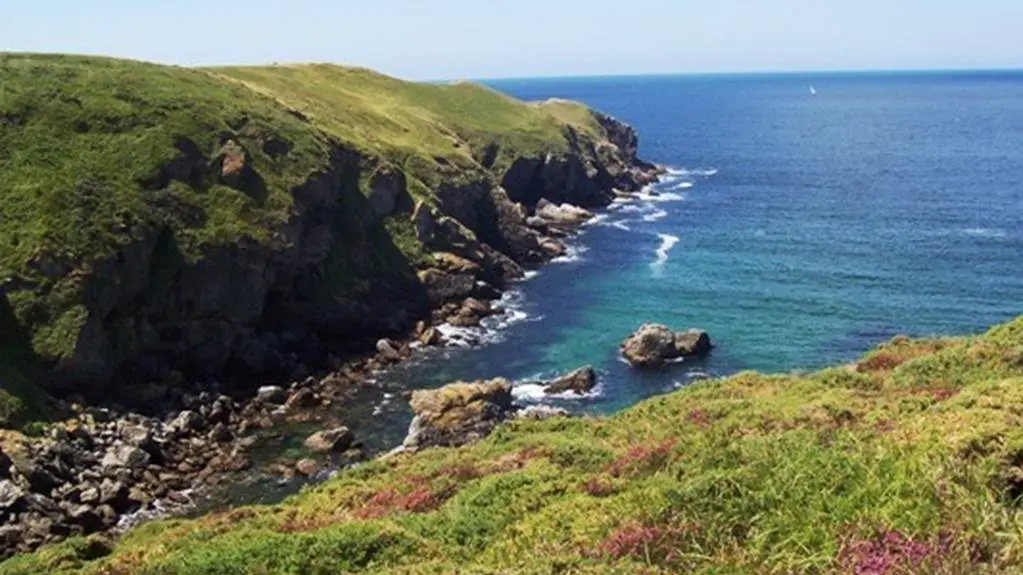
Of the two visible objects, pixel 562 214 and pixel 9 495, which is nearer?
pixel 9 495

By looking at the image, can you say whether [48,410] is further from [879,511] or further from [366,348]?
[879,511]

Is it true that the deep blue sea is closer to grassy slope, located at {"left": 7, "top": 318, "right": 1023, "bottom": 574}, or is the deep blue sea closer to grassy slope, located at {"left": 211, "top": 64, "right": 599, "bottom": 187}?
grassy slope, located at {"left": 211, "top": 64, "right": 599, "bottom": 187}

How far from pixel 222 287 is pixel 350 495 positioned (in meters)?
40.6

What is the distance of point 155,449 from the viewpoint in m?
51.1

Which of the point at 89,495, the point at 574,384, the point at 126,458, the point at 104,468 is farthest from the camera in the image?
the point at 574,384

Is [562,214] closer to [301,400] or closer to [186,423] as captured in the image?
[301,400]

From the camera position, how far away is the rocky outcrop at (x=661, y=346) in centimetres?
6531

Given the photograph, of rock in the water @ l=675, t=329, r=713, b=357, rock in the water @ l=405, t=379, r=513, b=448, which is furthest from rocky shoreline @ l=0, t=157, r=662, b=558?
rock in the water @ l=675, t=329, r=713, b=357

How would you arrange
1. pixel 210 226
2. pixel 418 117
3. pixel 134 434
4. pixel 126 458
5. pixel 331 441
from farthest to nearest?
1. pixel 418 117
2. pixel 210 226
3. pixel 331 441
4. pixel 134 434
5. pixel 126 458

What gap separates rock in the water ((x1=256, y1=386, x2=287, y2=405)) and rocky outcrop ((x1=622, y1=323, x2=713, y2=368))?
81.8ft

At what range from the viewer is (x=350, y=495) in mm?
30172

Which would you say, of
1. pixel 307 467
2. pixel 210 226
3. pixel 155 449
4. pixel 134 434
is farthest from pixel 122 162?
pixel 307 467

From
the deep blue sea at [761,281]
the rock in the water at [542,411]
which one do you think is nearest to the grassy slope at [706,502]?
the rock in the water at [542,411]

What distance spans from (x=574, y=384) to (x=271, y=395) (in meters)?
20.4
